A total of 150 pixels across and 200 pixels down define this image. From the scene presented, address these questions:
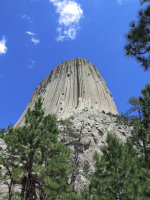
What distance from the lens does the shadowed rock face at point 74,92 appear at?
124ft

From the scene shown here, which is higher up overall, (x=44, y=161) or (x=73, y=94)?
(x=73, y=94)

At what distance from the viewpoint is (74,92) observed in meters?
42.1

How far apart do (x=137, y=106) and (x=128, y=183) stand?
657 centimetres

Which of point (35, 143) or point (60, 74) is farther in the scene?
point (60, 74)

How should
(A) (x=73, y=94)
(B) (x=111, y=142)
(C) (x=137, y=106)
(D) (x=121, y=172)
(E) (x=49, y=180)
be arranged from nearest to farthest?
1. (D) (x=121, y=172)
2. (B) (x=111, y=142)
3. (E) (x=49, y=180)
4. (C) (x=137, y=106)
5. (A) (x=73, y=94)

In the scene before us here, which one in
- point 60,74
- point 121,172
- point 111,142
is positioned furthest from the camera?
point 60,74

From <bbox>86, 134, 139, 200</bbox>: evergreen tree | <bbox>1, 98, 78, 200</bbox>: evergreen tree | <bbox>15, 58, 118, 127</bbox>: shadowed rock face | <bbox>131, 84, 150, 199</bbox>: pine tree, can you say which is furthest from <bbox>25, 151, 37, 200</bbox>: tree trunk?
<bbox>15, 58, 118, 127</bbox>: shadowed rock face

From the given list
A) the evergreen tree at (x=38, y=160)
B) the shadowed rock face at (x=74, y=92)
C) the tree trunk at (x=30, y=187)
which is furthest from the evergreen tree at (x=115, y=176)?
the shadowed rock face at (x=74, y=92)

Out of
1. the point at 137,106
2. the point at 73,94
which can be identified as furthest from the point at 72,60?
the point at 137,106

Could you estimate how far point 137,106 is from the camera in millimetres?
Answer: 10977

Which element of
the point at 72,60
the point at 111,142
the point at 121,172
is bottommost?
the point at 121,172

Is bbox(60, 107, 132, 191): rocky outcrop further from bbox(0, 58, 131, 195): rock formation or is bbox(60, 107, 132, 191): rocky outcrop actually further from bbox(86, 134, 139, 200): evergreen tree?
bbox(86, 134, 139, 200): evergreen tree

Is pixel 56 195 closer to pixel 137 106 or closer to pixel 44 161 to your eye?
pixel 44 161

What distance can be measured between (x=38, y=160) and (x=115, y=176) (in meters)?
4.68
